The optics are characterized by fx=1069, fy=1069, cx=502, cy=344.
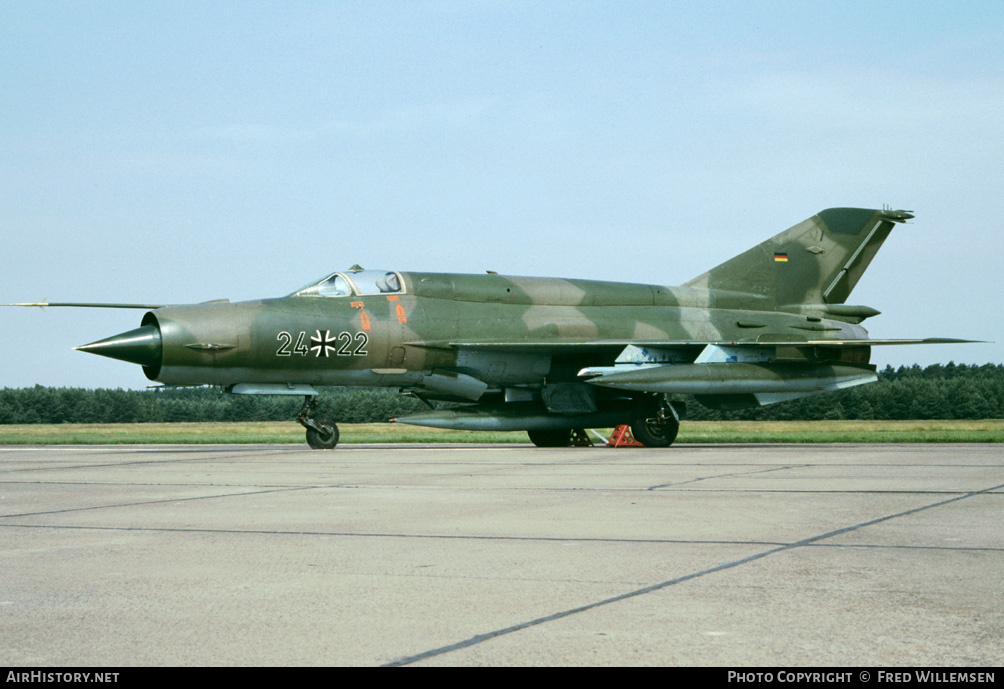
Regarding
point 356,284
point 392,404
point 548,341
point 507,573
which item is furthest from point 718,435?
point 392,404

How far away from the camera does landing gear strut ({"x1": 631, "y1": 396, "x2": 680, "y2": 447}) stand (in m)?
20.5

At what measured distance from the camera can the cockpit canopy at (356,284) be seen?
19172 mm

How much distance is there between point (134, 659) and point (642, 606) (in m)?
2.10

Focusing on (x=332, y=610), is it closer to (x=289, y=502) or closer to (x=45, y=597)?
(x=45, y=597)

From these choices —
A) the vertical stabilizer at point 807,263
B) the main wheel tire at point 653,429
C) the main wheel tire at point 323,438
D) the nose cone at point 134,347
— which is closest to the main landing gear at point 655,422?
the main wheel tire at point 653,429

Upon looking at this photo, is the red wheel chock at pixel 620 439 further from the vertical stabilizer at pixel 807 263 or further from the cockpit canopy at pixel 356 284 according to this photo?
the cockpit canopy at pixel 356 284

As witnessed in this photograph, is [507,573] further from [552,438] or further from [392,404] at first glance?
[392,404]

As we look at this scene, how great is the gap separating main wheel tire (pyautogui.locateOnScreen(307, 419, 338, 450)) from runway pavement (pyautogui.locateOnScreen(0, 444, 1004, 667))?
26.9 ft

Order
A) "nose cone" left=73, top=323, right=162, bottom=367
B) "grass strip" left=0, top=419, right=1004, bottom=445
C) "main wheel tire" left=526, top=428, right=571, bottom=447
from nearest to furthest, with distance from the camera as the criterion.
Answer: "nose cone" left=73, top=323, right=162, bottom=367
"main wheel tire" left=526, top=428, right=571, bottom=447
"grass strip" left=0, top=419, right=1004, bottom=445

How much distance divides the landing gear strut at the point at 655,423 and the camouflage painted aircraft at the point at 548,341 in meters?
0.02

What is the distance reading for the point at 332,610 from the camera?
15.3 ft

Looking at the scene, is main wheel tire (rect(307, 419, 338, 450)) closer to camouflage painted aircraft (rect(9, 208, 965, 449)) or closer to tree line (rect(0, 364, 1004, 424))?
camouflage painted aircraft (rect(9, 208, 965, 449))

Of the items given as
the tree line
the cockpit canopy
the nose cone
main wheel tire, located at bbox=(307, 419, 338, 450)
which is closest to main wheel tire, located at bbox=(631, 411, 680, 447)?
the cockpit canopy
